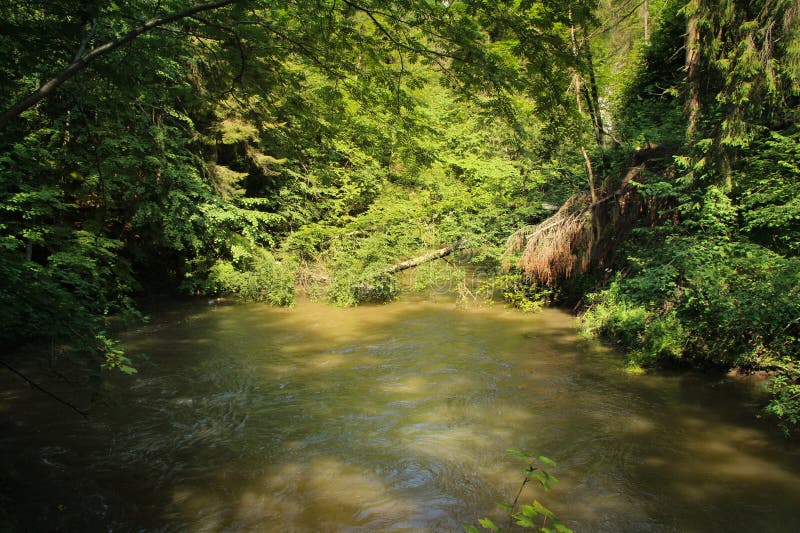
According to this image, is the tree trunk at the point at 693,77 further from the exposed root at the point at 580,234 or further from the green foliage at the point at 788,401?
the green foliage at the point at 788,401

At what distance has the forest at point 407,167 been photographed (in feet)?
12.2

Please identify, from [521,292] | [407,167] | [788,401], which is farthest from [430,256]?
[788,401]

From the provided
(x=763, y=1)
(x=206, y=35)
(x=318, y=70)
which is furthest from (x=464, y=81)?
(x=763, y=1)

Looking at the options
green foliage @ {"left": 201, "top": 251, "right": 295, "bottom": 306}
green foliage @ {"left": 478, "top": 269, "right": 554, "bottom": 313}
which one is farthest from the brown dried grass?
green foliage @ {"left": 201, "top": 251, "right": 295, "bottom": 306}

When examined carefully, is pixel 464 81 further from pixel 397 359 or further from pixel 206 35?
pixel 397 359

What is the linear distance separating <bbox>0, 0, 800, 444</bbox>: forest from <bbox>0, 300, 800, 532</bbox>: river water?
3.09ft

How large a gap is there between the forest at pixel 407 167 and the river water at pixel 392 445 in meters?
0.94

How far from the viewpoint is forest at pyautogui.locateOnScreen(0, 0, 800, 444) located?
373cm

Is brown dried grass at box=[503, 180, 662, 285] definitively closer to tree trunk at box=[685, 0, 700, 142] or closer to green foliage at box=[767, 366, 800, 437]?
tree trunk at box=[685, 0, 700, 142]

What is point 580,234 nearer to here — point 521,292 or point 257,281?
point 521,292

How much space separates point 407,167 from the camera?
7133mm

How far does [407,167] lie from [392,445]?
3.96 metres

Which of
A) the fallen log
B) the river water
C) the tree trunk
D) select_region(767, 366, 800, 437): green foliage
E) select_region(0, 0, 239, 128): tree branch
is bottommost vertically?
the river water

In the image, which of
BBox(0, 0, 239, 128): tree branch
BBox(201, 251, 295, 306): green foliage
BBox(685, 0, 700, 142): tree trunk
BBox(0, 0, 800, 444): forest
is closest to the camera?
BBox(0, 0, 239, 128): tree branch
